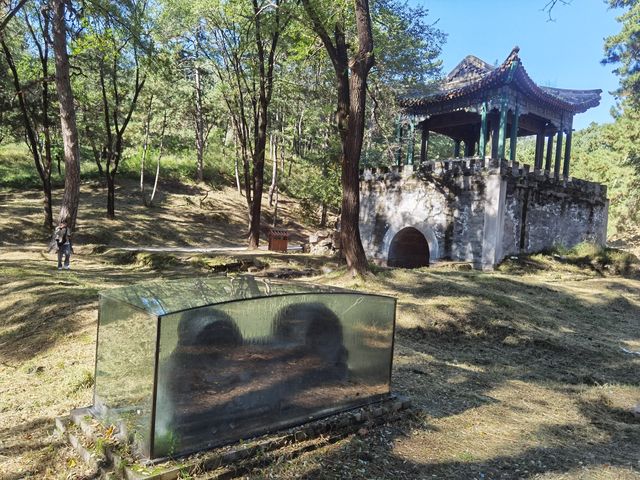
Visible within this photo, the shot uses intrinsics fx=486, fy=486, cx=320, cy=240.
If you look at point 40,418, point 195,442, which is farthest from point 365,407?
point 40,418

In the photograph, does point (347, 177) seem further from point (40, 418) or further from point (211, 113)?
point (211, 113)

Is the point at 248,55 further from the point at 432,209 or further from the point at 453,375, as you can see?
the point at 453,375

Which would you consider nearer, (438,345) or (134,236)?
(438,345)

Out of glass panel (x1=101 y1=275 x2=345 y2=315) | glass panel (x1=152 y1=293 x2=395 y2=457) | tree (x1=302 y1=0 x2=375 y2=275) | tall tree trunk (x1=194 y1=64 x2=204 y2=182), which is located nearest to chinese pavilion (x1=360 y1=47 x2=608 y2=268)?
tree (x1=302 y1=0 x2=375 y2=275)

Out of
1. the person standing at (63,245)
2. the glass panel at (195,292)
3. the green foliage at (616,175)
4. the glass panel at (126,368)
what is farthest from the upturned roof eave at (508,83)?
the glass panel at (126,368)

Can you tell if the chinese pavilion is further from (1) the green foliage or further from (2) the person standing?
(2) the person standing

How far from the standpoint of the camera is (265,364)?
3631 mm

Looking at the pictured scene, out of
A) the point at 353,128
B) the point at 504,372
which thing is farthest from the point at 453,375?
the point at 353,128

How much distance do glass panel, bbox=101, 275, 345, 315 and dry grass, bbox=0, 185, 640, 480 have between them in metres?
1.20

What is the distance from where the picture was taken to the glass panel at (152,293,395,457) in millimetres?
3188

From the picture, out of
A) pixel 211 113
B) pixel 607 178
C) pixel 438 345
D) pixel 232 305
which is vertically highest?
pixel 211 113

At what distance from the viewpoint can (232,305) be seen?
11.0 ft

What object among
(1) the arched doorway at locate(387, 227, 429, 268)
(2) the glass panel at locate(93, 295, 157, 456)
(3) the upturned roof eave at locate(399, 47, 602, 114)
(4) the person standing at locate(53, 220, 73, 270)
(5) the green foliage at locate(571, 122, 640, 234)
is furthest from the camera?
(5) the green foliage at locate(571, 122, 640, 234)

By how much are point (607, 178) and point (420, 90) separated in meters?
18.3
